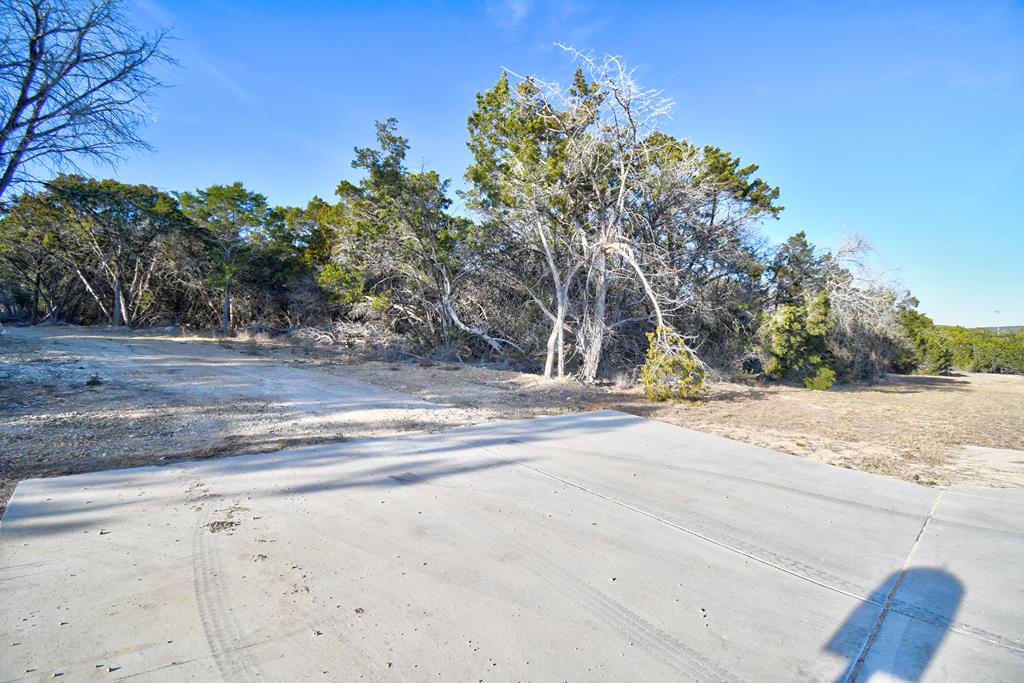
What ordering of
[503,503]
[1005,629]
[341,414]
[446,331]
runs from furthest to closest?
[446,331] → [341,414] → [503,503] → [1005,629]

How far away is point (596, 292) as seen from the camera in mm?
11484

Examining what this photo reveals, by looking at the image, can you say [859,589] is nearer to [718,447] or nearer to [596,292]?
[718,447]

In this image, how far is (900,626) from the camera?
2.32 m

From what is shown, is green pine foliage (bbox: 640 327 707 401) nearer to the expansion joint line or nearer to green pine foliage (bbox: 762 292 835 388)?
green pine foliage (bbox: 762 292 835 388)

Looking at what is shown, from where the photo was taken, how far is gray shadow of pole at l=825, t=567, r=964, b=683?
2053mm

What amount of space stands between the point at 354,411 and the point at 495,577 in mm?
4745

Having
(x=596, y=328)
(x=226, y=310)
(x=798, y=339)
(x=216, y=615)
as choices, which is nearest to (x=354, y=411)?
(x=216, y=615)

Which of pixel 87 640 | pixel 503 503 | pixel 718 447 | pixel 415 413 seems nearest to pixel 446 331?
pixel 415 413

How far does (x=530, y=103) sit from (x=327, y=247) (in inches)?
457

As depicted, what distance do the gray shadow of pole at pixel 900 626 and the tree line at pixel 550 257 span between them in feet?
20.1

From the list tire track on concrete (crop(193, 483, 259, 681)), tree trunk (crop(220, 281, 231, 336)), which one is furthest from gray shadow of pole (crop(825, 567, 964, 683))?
tree trunk (crop(220, 281, 231, 336))

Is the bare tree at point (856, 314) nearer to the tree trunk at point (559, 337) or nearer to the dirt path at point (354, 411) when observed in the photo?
the dirt path at point (354, 411)

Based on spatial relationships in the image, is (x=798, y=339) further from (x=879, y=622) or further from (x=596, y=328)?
(x=879, y=622)

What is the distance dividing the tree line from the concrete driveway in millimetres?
5611
